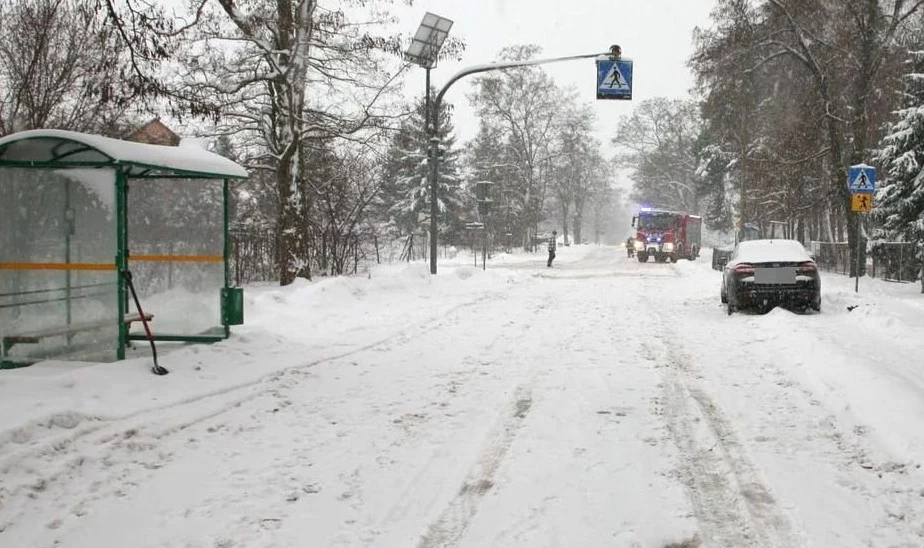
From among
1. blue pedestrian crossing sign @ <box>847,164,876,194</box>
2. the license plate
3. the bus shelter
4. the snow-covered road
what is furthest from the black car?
the bus shelter

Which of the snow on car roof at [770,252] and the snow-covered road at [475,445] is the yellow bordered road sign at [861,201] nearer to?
the snow on car roof at [770,252]

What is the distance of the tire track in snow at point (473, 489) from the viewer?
153 inches

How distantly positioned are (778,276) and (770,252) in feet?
2.00

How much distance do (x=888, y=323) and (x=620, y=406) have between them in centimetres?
775

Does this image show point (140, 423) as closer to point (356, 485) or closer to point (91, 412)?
point (91, 412)

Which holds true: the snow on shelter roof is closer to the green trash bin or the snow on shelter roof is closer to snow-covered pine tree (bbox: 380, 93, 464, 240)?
the green trash bin

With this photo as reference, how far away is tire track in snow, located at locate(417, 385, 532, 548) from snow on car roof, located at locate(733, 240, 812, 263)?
9.04 meters

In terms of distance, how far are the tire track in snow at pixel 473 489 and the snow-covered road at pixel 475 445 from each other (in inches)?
0.8

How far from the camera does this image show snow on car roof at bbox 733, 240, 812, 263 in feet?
45.0

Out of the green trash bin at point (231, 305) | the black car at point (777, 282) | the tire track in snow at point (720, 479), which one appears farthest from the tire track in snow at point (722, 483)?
the black car at point (777, 282)

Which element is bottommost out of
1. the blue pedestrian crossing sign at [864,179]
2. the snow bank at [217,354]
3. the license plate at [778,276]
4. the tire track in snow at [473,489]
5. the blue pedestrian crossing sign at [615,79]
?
the tire track in snow at [473,489]

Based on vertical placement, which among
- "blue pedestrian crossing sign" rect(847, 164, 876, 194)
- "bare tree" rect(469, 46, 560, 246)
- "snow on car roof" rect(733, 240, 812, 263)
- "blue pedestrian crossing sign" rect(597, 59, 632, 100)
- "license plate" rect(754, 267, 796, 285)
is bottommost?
"license plate" rect(754, 267, 796, 285)

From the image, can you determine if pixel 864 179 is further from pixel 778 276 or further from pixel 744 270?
pixel 744 270

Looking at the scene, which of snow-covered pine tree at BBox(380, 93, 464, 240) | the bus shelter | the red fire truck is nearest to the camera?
the bus shelter
